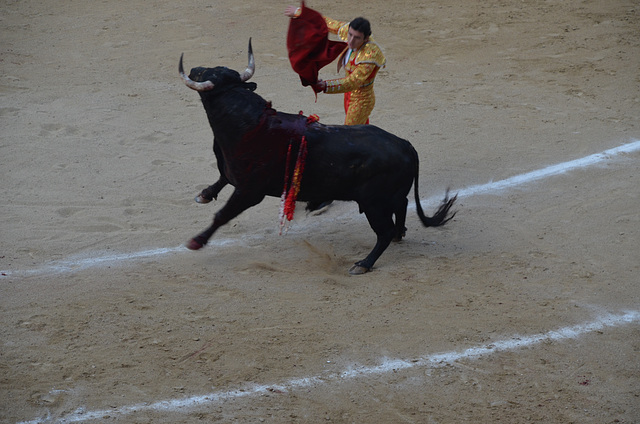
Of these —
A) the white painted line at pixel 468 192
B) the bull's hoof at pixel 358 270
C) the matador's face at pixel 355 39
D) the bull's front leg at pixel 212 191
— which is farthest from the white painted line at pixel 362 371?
the matador's face at pixel 355 39

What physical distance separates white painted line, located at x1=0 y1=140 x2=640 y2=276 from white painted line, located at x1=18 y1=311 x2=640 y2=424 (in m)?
1.90

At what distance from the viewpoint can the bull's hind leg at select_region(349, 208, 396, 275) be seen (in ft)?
17.6

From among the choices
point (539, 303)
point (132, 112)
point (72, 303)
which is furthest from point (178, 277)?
point (132, 112)

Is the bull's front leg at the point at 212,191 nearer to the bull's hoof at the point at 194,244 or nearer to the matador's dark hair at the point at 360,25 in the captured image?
the bull's hoof at the point at 194,244

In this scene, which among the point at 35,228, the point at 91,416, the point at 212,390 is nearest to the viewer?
the point at 91,416

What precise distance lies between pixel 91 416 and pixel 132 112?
18.3 ft

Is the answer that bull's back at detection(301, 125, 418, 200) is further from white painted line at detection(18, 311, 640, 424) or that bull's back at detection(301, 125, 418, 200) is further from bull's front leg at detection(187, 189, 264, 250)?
white painted line at detection(18, 311, 640, 424)

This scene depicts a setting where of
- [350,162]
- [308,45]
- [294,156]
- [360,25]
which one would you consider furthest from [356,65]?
[294,156]

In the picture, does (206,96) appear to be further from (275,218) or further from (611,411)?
(611,411)

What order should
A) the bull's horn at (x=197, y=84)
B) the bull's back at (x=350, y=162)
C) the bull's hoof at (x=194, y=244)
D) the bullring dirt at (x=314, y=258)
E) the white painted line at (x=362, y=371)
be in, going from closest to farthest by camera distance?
the white painted line at (x=362, y=371)
the bullring dirt at (x=314, y=258)
the bull's horn at (x=197, y=84)
the bull's back at (x=350, y=162)
the bull's hoof at (x=194, y=244)

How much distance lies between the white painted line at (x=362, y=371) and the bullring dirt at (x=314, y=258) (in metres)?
0.02

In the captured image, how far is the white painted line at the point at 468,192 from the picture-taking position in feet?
17.6

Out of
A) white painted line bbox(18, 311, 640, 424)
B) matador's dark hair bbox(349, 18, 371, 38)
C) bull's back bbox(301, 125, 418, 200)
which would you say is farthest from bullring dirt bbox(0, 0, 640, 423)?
matador's dark hair bbox(349, 18, 371, 38)

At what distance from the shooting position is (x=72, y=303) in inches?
189
